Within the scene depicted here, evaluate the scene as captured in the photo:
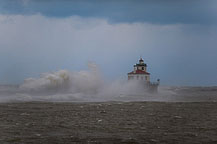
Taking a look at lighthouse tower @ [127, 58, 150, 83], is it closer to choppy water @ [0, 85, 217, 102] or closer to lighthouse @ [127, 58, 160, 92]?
lighthouse @ [127, 58, 160, 92]

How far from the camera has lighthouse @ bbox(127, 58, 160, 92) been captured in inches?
2687

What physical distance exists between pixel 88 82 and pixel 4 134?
47.5 m

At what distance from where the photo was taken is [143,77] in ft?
233

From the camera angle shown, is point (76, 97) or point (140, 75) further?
point (140, 75)

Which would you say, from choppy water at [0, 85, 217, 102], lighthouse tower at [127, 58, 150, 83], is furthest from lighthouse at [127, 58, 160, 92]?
choppy water at [0, 85, 217, 102]

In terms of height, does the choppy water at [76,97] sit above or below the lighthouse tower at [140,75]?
below

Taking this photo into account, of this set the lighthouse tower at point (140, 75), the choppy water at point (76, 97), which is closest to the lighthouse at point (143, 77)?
the lighthouse tower at point (140, 75)

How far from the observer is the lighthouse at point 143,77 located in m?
68.2

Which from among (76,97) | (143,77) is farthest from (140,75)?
(76,97)

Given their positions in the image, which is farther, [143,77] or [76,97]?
[143,77]

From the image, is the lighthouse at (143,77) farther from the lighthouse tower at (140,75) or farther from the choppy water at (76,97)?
the choppy water at (76,97)

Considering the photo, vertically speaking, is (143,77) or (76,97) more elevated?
(143,77)

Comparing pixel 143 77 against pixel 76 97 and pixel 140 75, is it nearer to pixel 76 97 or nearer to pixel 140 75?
pixel 140 75

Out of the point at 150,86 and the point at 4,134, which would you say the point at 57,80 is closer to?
the point at 150,86
